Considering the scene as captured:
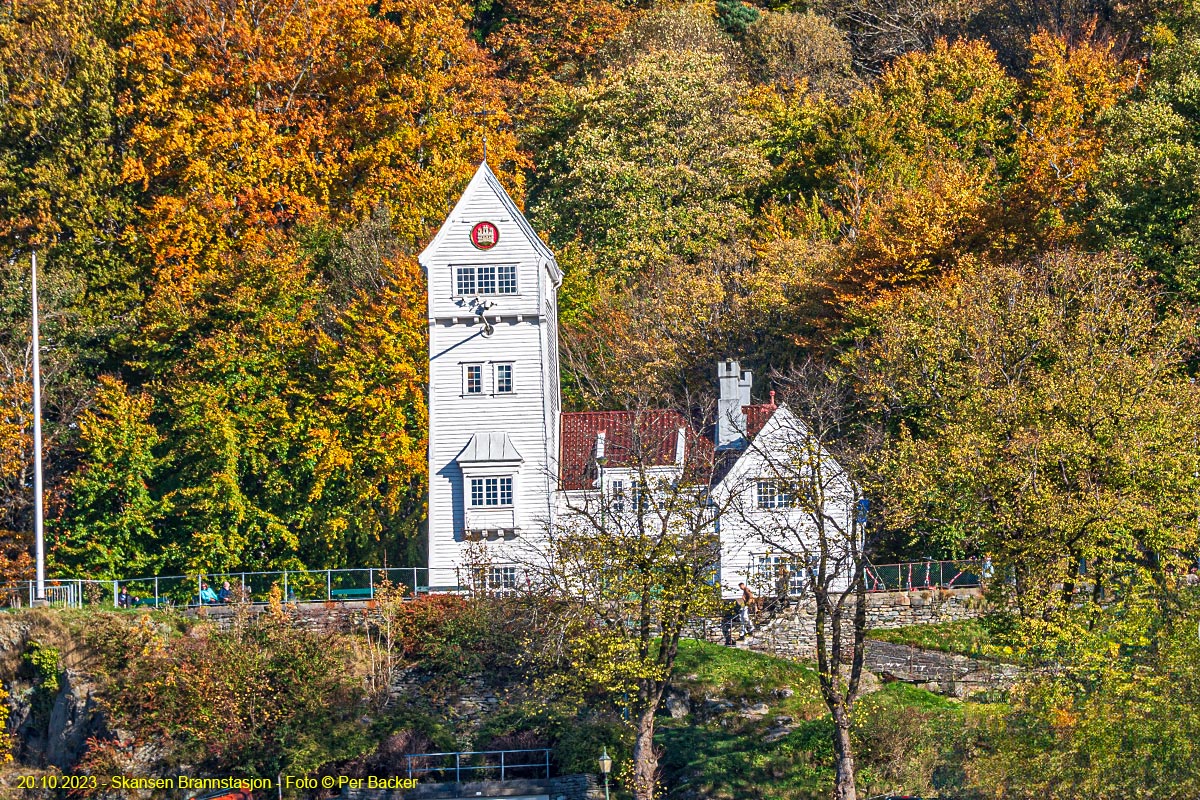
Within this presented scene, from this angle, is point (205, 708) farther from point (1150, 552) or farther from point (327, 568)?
point (1150, 552)

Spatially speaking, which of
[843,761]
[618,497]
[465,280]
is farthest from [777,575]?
[465,280]

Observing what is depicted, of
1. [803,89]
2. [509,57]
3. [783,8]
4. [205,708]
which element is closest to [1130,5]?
[803,89]

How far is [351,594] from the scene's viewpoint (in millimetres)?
57281

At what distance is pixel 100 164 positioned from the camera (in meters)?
70.6

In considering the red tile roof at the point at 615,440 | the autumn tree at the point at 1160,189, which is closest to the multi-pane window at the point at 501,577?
the red tile roof at the point at 615,440

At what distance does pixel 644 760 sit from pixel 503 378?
17.9 metres

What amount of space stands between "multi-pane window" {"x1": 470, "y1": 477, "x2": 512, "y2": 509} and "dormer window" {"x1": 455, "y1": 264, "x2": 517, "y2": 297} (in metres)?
6.46

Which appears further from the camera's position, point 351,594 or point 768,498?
point 351,594

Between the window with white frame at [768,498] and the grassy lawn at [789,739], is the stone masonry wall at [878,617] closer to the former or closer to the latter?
the grassy lawn at [789,739]

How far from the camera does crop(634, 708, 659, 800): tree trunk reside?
43.8 metres

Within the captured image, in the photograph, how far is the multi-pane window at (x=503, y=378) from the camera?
192 ft

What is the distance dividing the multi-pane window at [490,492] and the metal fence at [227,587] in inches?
99.5

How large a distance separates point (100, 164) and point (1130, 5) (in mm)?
47409

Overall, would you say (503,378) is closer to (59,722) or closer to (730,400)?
(730,400)
